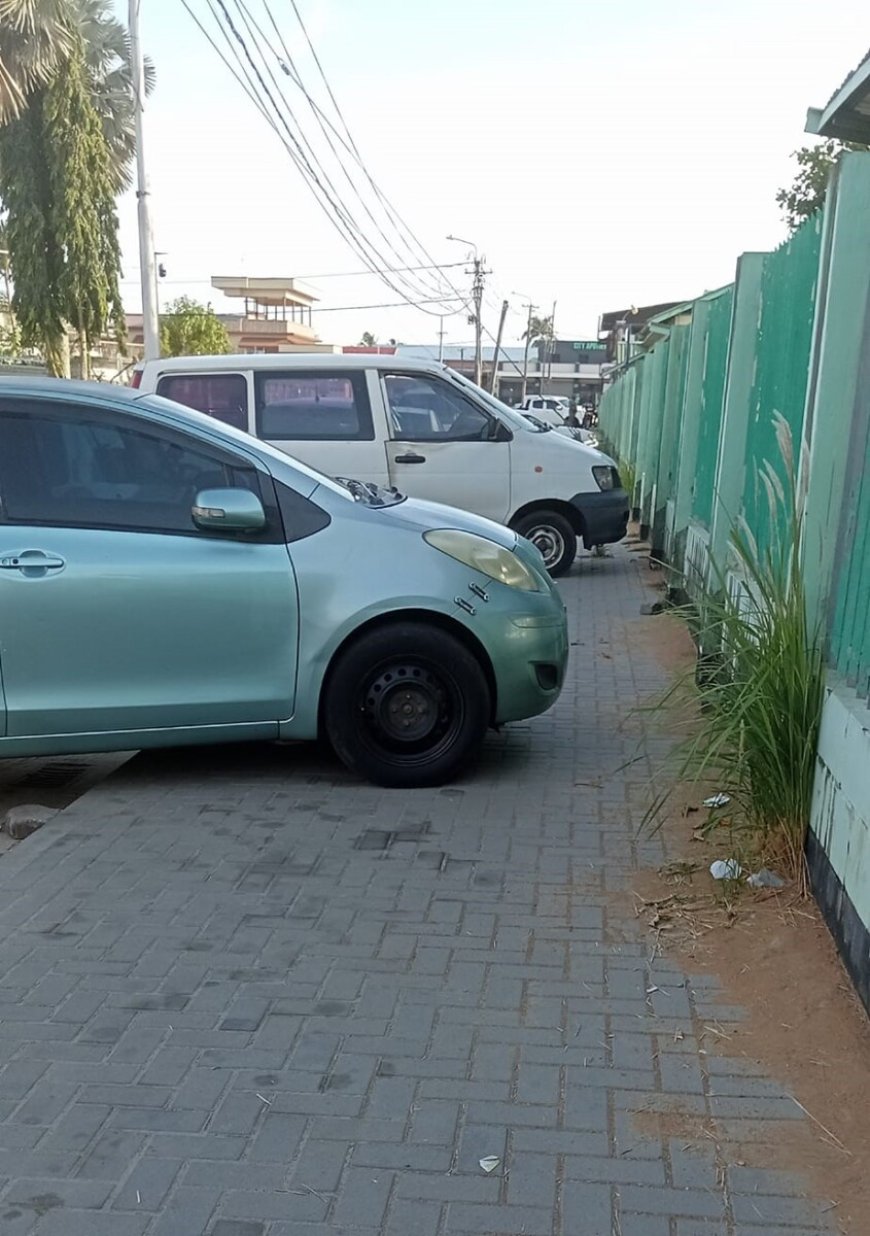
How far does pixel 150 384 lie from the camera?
10305mm

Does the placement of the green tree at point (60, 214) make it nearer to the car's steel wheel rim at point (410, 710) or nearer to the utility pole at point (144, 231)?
the utility pole at point (144, 231)

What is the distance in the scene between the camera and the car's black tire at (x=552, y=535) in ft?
37.6

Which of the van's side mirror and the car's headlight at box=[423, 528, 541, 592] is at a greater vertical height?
the van's side mirror

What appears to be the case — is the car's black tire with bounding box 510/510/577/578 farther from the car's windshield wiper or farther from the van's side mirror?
the car's windshield wiper

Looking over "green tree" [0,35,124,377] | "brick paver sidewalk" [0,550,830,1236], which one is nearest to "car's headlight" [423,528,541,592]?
"brick paver sidewalk" [0,550,830,1236]

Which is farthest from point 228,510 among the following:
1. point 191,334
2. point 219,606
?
point 191,334

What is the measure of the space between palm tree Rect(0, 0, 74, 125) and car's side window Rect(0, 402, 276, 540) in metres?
21.1

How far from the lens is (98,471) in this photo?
4996 mm

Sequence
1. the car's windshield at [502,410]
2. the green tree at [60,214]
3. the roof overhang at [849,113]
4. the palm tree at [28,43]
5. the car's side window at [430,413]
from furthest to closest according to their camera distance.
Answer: the green tree at [60,214]
the palm tree at [28,43]
the car's windshield at [502,410]
the car's side window at [430,413]
the roof overhang at [849,113]

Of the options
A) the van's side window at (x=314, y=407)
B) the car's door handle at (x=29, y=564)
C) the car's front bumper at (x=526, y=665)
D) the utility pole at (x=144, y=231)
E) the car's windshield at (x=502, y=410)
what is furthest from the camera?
the utility pole at (x=144, y=231)

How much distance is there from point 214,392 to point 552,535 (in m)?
3.66

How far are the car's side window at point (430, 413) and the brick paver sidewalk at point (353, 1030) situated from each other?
5.86 m

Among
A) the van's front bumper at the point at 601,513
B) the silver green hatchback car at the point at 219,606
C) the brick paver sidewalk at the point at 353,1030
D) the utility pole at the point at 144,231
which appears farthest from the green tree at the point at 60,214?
the brick paver sidewalk at the point at 353,1030

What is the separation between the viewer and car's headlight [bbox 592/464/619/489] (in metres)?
11.4
